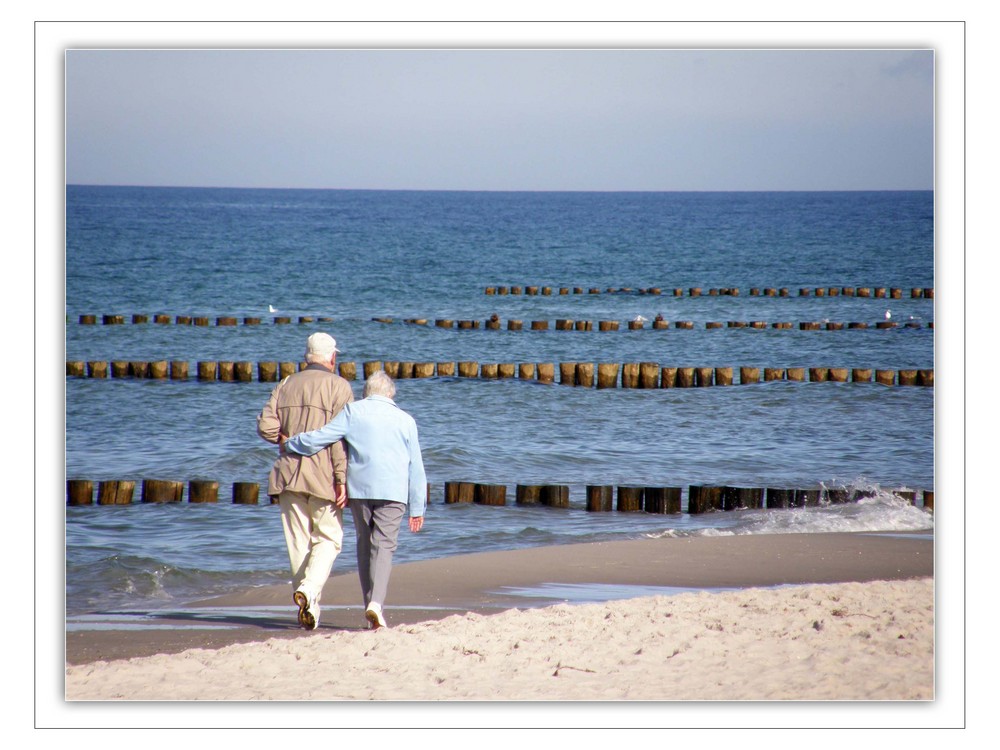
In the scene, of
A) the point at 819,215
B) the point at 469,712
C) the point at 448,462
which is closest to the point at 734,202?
the point at 819,215

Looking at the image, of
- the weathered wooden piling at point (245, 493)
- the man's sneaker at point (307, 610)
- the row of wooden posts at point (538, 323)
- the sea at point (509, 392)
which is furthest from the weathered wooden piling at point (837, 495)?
the row of wooden posts at point (538, 323)

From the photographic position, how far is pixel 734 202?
126688 mm

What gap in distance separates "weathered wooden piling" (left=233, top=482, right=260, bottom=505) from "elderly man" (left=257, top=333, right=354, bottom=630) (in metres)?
4.69

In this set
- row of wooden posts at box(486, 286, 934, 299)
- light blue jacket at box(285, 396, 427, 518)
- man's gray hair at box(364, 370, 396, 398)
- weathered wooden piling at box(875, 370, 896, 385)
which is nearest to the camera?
light blue jacket at box(285, 396, 427, 518)

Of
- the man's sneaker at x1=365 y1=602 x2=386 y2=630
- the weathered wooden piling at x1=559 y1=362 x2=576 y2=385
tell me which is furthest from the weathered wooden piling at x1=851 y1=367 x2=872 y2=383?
the man's sneaker at x1=365 y1=602 x2=386 y2=630

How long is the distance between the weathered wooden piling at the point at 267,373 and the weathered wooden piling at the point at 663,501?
34.1 ft

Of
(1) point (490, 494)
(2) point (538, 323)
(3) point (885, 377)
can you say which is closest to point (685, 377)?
(3) point (885, 377)

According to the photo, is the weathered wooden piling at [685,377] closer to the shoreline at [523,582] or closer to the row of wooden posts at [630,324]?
the row of wooden posts at [630,324]

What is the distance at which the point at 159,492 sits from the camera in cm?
1109

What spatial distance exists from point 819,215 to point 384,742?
7959cm

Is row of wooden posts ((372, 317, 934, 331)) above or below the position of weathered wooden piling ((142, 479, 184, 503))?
Answer: above

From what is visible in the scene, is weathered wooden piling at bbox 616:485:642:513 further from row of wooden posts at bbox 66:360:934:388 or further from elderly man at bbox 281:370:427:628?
row of wooden posts at bbox 66:360:934:388

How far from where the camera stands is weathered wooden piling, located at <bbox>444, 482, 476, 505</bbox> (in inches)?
447

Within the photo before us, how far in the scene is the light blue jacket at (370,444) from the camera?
20.8 feet
